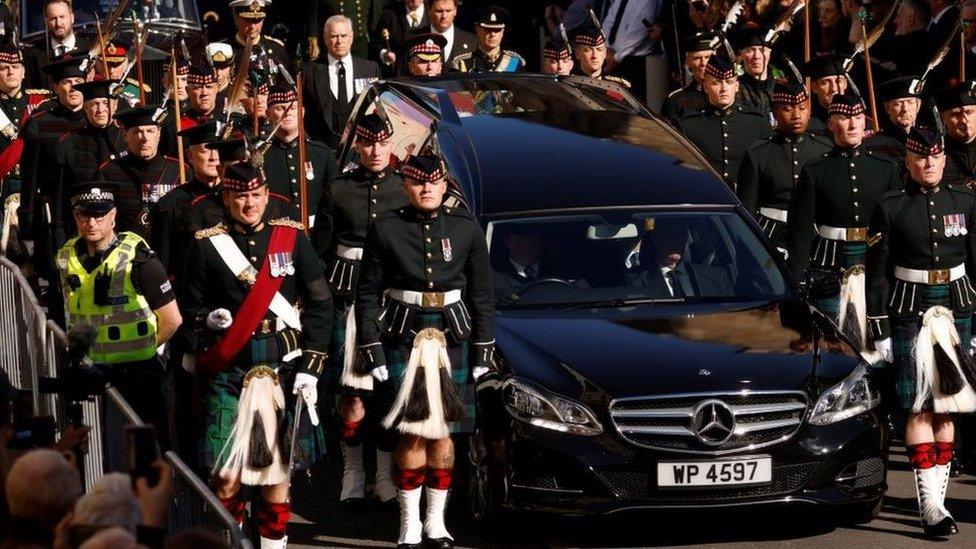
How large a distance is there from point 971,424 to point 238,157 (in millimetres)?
4176

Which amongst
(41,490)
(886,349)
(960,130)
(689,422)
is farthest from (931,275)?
(41,490)

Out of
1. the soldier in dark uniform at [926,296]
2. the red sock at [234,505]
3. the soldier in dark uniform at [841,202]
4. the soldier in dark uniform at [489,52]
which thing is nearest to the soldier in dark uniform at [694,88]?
the soldier in dark uniform at [489,52]

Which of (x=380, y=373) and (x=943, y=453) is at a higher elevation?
(x=380, y=373)

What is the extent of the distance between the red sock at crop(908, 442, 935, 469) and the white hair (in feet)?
19.5

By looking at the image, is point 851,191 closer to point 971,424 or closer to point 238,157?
point 971,424

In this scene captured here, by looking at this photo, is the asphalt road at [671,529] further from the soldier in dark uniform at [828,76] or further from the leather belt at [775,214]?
the soldier in dark uniform at [828,76]

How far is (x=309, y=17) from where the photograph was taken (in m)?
22.2

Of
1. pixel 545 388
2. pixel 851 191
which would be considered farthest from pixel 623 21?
pixel 545 388

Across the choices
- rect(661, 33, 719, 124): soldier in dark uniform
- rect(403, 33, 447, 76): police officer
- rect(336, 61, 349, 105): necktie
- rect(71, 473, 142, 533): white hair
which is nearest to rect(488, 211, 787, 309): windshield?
rect(403, 33, 447, 76): police officer

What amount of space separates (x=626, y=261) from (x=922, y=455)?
69.2 inches

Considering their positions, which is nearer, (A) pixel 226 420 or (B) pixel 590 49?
(A) pixel 226 420

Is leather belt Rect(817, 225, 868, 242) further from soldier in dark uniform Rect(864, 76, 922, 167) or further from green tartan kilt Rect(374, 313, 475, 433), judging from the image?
green tartan kilt Rect(374, 313, 475, 433)

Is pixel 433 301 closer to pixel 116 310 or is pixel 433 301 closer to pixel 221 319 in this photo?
pixel 221 319

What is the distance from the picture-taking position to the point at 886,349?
39.6 ft
